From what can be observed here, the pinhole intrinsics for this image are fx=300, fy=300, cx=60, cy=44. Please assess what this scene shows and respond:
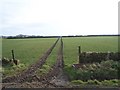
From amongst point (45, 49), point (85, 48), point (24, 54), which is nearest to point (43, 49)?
point (45, 49)

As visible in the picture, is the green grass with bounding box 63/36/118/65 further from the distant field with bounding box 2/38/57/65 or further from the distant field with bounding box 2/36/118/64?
the distant field with bounding box 2/38/57/65

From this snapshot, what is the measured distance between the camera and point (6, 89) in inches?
358

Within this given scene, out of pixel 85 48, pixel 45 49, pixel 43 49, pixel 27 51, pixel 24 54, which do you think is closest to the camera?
pixel 24 54

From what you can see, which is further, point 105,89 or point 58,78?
point 58,78

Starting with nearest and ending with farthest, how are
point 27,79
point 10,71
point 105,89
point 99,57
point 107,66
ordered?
point 105,89
point 27,79
point 107,66
point 10,71
point 99,57

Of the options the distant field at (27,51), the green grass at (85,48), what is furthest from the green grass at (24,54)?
the green grass at (85,48)

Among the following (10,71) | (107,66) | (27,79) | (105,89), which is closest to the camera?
(105,89)

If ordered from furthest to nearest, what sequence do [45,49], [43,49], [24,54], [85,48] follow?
[85,48]
[43,49]
[45,49]
[24,54]

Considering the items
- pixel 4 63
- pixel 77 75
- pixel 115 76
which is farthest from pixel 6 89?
pixel 4 63

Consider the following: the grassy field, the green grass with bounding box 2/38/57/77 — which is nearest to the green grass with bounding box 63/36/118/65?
the grassy field

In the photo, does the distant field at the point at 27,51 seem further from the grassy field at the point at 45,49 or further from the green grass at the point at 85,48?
the green grass at the point at 85,48

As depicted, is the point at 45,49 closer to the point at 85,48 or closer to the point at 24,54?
the point at 85,48

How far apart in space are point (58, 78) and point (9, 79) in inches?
94.1

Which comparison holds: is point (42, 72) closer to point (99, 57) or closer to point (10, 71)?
point (10, 71)
